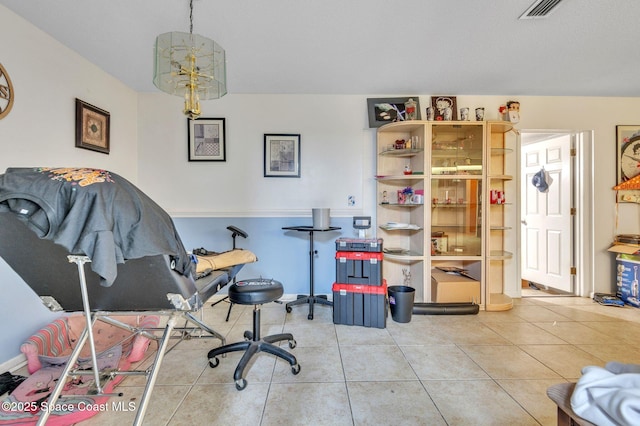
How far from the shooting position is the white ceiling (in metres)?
1.86

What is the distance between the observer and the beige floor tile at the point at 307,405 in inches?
55.1

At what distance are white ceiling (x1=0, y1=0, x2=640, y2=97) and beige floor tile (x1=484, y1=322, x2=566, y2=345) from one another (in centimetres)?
250

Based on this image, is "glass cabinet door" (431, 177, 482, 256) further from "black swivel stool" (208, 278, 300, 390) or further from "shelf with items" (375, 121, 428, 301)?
"black swivel stool" (208, 278, 300, 390)

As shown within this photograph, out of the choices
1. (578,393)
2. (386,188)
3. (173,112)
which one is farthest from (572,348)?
(173,112)

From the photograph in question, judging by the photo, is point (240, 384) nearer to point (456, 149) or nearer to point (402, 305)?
point (402, 305)

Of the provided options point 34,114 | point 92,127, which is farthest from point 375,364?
point 92,127

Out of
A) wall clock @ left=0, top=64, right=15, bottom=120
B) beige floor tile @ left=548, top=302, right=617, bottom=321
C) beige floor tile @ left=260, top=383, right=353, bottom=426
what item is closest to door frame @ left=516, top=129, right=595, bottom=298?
beige floor tile @ left=548, top=302, right=617, bottom=321

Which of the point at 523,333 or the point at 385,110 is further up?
the point at 385,110

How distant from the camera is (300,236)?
3303mm

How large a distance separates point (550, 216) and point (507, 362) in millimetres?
2774

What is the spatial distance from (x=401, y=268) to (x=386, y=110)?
6.33 feet

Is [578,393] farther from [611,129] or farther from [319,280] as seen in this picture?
[611,129]

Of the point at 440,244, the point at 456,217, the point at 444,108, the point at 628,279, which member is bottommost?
the point at 628,279

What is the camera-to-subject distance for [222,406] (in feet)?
4.94
